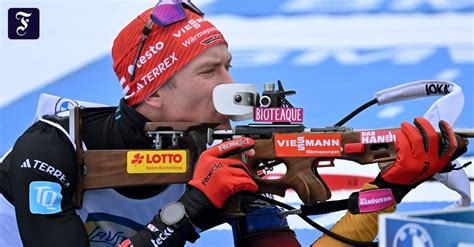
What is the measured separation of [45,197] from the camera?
5.08 ft

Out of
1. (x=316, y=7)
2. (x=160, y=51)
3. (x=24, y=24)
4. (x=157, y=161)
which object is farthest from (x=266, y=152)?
(x=24, y=24)

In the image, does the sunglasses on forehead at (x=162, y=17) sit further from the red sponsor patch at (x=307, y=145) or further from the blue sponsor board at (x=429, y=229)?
the blue sponsor board at (x=429, y=229)

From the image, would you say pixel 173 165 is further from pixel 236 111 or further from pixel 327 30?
pixel 327 30

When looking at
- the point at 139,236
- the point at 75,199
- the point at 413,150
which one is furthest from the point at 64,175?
the point at 413,150

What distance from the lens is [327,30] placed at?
276cm

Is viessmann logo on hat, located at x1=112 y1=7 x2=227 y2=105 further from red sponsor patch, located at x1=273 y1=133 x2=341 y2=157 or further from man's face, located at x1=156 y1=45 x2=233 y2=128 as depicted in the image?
red sponsor patch, located at x1=273 y1=133 x2=341 y2=157

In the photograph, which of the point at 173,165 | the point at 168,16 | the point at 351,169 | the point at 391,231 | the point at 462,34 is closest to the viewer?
the point at 391,231

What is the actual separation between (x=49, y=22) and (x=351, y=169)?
3.48ft

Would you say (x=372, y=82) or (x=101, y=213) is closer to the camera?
(x=101, y=213)

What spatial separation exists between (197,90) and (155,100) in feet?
0.30

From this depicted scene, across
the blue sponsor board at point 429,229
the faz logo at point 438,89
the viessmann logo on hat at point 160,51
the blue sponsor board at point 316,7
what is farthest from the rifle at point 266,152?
the blue sponsor board at point 316,7

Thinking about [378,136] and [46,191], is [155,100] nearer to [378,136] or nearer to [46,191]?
[46,191]

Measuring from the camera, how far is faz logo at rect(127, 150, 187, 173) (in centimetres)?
155

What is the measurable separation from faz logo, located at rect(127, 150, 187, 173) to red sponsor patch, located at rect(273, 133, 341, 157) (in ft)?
0.57
